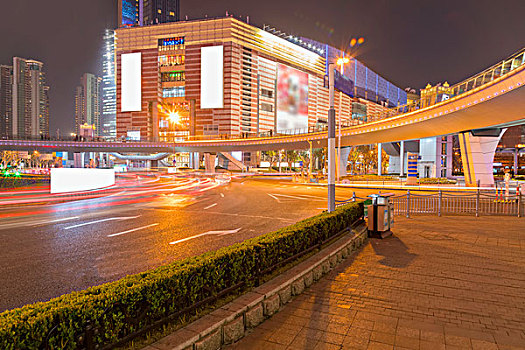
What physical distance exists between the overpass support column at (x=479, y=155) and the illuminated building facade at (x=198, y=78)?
89319mm

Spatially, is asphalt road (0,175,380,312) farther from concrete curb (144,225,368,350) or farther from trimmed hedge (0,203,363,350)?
concrete curb (144,225,368,350)

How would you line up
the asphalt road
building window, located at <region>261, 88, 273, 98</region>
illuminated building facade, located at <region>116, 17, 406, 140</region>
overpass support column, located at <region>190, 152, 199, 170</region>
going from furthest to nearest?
building window, located at <region>261, 88, 273, 98</region> → illuminated building facade, located at <region>116, 17, 406, 140</region> → overpass support column, located at <region>190, 152, 199, 170</region> → the asphalt road

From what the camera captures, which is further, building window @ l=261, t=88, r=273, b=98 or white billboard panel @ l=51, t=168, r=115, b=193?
building window @ l=261, t=88, r=273, b=98

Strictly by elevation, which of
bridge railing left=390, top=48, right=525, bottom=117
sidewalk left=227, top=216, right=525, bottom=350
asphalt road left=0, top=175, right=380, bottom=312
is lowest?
asphalt road left=0, top=175, right=380, bottom=312

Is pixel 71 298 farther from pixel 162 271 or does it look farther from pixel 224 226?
pixel 224 226

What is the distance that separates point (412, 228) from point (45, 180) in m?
34.7

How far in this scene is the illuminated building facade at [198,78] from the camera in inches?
5103

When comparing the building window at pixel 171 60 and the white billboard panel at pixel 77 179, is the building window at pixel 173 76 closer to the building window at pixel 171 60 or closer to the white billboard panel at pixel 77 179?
the building window at pixel 171 60

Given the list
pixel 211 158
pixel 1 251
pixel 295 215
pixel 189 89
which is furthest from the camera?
pixel 189 89

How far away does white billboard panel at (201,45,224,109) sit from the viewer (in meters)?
129

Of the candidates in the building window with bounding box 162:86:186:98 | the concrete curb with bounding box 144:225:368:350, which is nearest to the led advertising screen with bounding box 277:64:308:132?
the building window with bounding box 162:86:186:98

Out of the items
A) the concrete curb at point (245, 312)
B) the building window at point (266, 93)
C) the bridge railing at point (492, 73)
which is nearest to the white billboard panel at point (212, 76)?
the building window at point (266, 93)

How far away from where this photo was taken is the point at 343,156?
64250 mm

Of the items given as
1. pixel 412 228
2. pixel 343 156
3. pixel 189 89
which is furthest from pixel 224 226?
pixel 189 89
